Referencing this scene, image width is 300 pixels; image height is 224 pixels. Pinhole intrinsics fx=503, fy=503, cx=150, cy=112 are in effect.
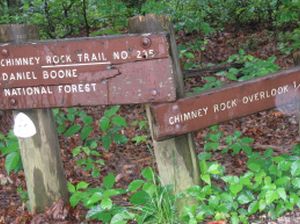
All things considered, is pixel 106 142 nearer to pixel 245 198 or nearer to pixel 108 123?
pixel 108 123

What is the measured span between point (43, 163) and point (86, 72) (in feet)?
2.78

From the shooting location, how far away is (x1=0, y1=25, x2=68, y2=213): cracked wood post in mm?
3834

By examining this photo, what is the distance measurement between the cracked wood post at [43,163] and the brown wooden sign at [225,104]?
0.92 metres

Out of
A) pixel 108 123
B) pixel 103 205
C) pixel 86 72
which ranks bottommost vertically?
pixel 103 205

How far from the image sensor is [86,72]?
3502 millimetres

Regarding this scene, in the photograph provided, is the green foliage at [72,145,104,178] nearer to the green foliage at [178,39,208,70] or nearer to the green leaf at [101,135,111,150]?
the green leaf at [101,135,111,150]

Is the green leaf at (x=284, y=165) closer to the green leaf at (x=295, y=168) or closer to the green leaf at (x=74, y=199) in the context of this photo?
the green leaf at (x=295, y=168)

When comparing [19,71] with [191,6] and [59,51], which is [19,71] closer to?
[59,51]

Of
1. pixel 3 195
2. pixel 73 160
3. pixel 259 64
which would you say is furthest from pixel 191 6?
pixel 3 195

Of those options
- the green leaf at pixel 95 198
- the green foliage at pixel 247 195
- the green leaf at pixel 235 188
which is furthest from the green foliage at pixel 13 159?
the green leaf at pixel 235 188

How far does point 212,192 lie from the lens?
146 inches

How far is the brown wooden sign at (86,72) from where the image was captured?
3363 millimetres

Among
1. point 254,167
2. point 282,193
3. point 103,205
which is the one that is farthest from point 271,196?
point 103,205

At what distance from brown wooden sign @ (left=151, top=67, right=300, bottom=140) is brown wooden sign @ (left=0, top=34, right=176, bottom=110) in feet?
0.43
